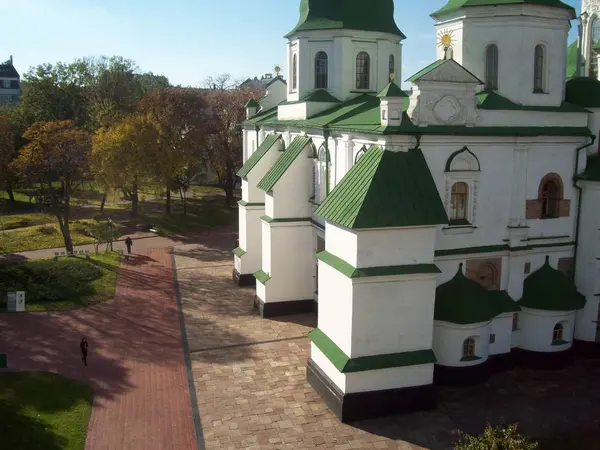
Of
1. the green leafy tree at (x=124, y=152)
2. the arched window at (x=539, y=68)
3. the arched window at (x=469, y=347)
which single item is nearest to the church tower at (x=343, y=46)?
the arched window at (x=539, y=68)

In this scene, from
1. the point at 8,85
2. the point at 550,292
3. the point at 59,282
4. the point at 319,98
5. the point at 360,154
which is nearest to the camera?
the point at 360,154

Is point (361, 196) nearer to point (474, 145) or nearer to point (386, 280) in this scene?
point (386, 280)

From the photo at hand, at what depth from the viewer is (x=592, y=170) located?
61.9ft

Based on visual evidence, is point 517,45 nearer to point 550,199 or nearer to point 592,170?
point 592,170

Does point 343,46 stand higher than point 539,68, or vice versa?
point 343,46

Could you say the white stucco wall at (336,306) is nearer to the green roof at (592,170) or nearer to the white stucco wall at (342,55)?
the green roof at (592,170)

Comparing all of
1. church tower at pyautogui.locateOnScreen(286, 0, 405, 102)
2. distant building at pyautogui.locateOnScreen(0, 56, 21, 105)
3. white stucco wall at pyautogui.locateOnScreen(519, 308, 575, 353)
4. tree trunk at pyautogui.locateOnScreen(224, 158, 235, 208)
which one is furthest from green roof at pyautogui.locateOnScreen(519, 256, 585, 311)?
distant building at pyautogui.locateOnScreen(0, 56, 21, 105)

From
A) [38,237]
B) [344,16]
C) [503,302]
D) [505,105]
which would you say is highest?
[344,16]

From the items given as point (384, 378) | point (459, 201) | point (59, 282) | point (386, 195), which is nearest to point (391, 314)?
point (384, 378)

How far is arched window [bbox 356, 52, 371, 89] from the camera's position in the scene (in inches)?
995

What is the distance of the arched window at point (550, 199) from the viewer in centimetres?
1903

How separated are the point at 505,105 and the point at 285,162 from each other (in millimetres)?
8739

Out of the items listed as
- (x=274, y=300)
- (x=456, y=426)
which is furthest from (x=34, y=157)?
(x=456, y=426)

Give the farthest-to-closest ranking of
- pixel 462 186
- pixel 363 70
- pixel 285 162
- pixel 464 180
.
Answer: pixel 363 70 → pixel 285 162 → pixel 462 186 → pixel 464 180
